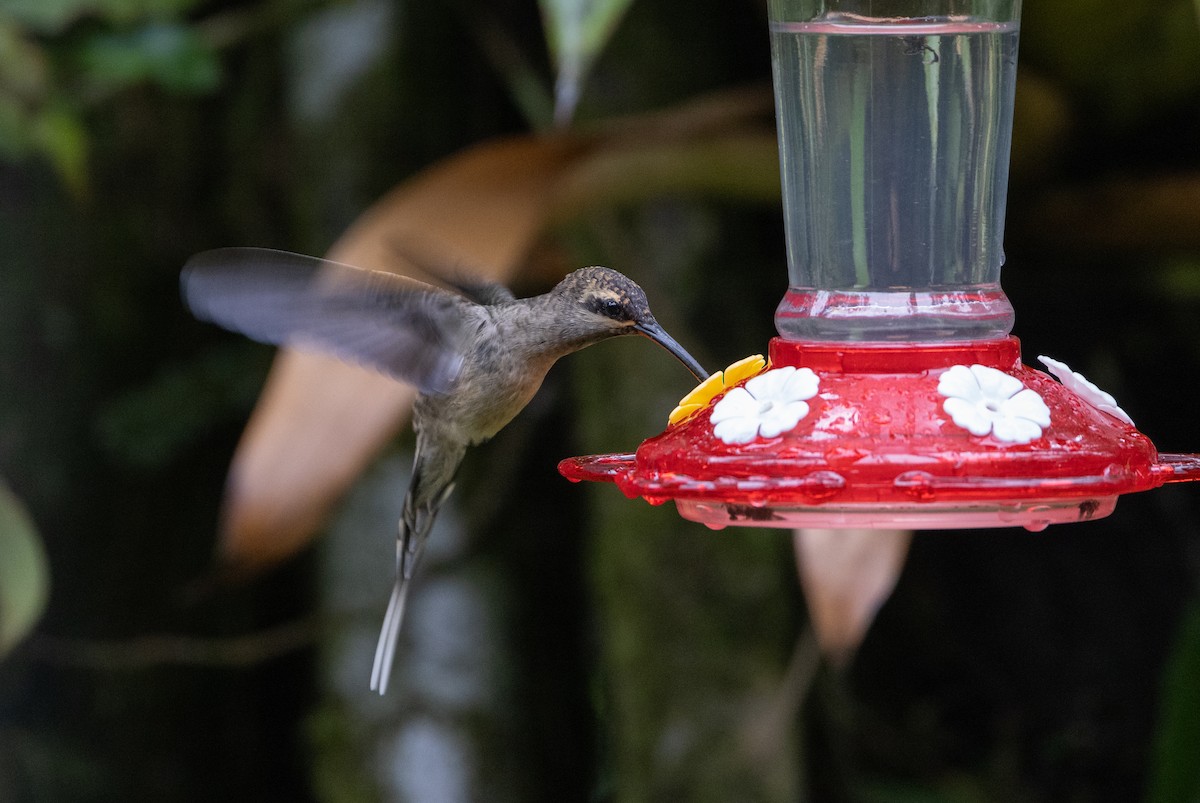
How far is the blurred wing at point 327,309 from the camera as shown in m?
1.65

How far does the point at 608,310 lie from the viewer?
169 cm

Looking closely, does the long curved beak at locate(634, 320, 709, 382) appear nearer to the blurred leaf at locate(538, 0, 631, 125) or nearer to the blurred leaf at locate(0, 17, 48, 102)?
the blurred leaf at locate(538, 0, 631, 125)

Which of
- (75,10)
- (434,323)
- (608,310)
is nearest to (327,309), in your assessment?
(434,323)

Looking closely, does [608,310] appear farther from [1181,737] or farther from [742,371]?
[1181,737]

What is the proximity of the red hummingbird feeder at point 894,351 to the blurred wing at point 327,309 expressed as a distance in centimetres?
31

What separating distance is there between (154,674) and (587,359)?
67.3 inches

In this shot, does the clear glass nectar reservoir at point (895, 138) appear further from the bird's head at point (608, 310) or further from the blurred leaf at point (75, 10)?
the blurred leaf at point (75, 10)

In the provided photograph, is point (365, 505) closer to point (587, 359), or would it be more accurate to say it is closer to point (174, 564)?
point (587, 359)

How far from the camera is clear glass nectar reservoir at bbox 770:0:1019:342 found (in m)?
1.79

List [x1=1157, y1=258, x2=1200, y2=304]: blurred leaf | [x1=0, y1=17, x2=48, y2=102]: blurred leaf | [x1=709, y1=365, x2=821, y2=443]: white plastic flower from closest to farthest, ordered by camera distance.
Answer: [x1=709, y1=365, x2=821, y2=443]: white plastic flower < [x1=0, y1=17, x2=48, y2=102]: blurred leaf < [x1=1157, y1=258, x2=1200, y2=304]: blurred leaf

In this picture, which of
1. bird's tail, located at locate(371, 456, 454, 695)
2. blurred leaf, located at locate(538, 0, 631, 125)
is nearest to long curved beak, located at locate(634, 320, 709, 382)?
blurred leaf, located at locate(538, 0, 631, 125)

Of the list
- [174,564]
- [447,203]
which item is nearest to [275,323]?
[447,203]

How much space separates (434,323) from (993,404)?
2.54 feet

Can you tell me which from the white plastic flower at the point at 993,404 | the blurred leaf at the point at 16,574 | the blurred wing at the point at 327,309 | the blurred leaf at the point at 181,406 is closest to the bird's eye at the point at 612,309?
the blurred wing at the point at 327,309
